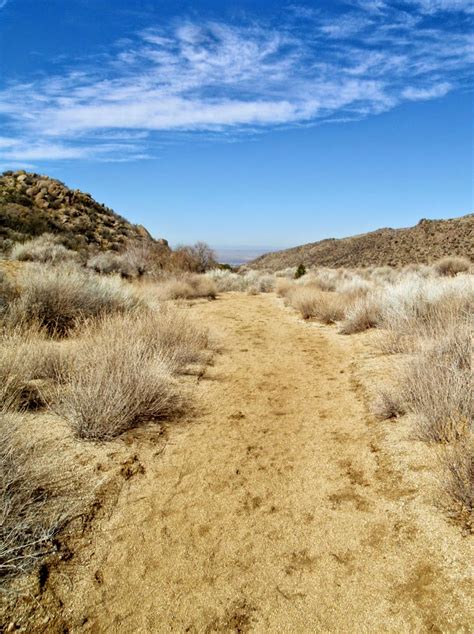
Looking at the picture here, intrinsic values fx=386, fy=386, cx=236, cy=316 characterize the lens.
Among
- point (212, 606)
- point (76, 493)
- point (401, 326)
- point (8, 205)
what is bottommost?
point (212, 606)

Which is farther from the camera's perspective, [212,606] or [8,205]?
[8,205]

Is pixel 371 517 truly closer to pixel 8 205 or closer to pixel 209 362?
pixel 209 362

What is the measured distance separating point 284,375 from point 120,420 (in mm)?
2758

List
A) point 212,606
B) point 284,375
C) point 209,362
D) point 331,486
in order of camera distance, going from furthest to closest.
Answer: point 209,362 → point 284,375 → point 331,486 → point 212,606

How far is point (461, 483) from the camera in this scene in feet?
7.96

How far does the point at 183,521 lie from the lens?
255 cm

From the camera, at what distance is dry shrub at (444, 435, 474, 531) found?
2.36 metres

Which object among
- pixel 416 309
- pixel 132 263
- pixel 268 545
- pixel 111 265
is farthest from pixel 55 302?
pixel 132 263

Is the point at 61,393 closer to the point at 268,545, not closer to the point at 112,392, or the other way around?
the point at 112,392

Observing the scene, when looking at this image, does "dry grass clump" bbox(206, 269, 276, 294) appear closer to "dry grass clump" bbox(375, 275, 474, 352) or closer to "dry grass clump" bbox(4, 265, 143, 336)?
"dry grass clump" bbox(375, 275, 474, 352)

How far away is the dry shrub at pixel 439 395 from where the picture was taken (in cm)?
315

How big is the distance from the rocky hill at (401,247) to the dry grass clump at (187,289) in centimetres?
2333

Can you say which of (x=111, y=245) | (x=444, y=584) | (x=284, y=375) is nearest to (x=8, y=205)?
(x=111, y=245)

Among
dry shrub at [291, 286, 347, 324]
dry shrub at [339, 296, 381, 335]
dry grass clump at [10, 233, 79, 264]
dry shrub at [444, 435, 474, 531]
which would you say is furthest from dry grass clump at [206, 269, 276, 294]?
dry shrub at [444, 435, 474, 531]
